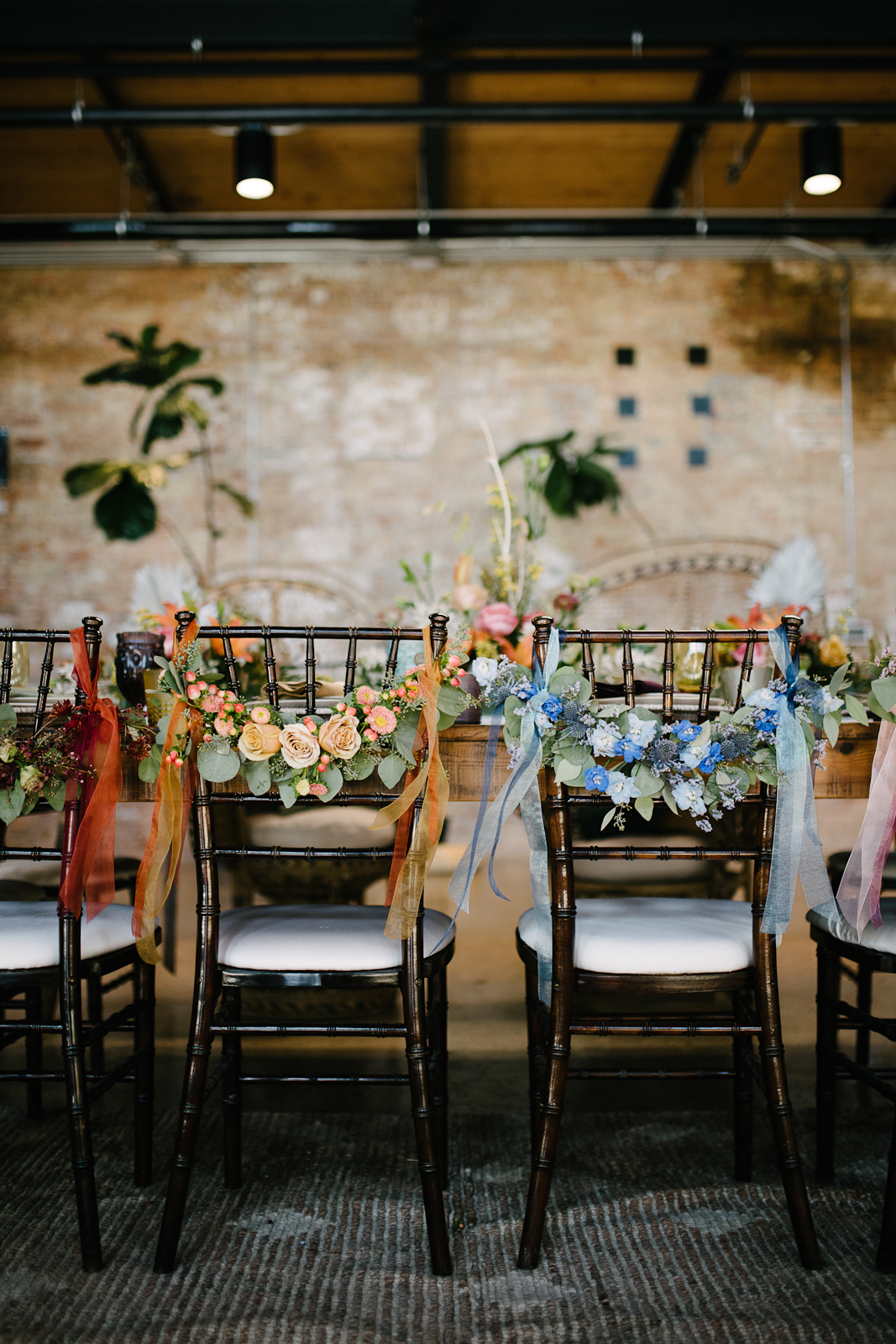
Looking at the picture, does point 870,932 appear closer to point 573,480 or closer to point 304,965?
point 304,965

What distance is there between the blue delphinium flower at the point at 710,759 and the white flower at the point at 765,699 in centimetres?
10

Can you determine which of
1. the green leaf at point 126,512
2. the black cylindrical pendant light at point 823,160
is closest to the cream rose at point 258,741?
the black cylindrical pendant light at point 823,160

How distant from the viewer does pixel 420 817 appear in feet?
5.23

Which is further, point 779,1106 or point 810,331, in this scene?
point 810,331

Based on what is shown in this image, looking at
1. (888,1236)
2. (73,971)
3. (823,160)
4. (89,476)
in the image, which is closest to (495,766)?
(73,971)

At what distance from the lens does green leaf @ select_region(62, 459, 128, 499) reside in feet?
17.1

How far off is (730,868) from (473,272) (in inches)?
167

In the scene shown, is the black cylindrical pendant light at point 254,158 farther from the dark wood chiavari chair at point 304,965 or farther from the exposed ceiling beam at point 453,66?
the dark wood chiavari chair at point 304,965

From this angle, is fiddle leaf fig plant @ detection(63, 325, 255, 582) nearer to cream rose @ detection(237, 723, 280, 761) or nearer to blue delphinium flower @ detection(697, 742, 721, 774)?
cream rose @ detection(237, 723, 280, 761)

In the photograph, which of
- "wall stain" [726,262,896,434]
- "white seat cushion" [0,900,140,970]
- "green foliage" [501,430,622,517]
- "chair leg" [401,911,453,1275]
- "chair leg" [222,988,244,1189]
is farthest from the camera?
"wall stain" [726,262,896,434]

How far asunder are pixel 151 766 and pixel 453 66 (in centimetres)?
350

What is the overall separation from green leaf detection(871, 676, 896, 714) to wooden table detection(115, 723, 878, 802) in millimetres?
183

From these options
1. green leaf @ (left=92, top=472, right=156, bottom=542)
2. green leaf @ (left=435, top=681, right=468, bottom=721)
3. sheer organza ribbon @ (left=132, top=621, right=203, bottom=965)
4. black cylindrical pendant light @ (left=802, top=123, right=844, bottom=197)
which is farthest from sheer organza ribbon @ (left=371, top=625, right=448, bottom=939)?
green leaf @ (left=92, top=472, right=156, bottom=542)

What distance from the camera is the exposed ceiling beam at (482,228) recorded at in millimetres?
4691
